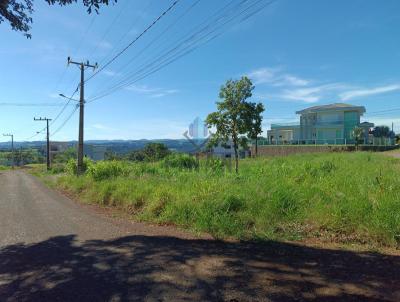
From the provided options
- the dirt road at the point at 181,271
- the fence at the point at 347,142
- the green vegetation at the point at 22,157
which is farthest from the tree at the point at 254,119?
the green vegetation at the point at 22,157

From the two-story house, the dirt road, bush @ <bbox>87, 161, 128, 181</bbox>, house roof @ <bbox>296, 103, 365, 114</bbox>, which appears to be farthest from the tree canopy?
house roof @ <bbox>296, 103, 365, 114</bbox>

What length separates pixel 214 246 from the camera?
22.1ft

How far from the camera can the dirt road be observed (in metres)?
4.46

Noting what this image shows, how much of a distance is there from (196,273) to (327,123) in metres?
61.2

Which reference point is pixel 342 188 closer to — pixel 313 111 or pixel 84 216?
pixel 84 216

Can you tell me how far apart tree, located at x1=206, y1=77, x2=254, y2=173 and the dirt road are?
1333 centimetres

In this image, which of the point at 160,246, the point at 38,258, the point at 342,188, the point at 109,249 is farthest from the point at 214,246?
the point at 342,188

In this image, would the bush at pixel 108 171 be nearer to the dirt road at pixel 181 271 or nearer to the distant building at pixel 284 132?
the dirt road at pixel 181 271

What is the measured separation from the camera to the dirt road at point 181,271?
14.6 ft

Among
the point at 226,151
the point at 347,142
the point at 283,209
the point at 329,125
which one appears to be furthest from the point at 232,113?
the point at 329,125

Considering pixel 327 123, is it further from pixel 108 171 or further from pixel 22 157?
pixel 22 157

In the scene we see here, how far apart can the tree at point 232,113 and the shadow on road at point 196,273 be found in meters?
14.1

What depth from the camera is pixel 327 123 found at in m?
62.3

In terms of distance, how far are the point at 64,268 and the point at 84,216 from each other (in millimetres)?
5569
